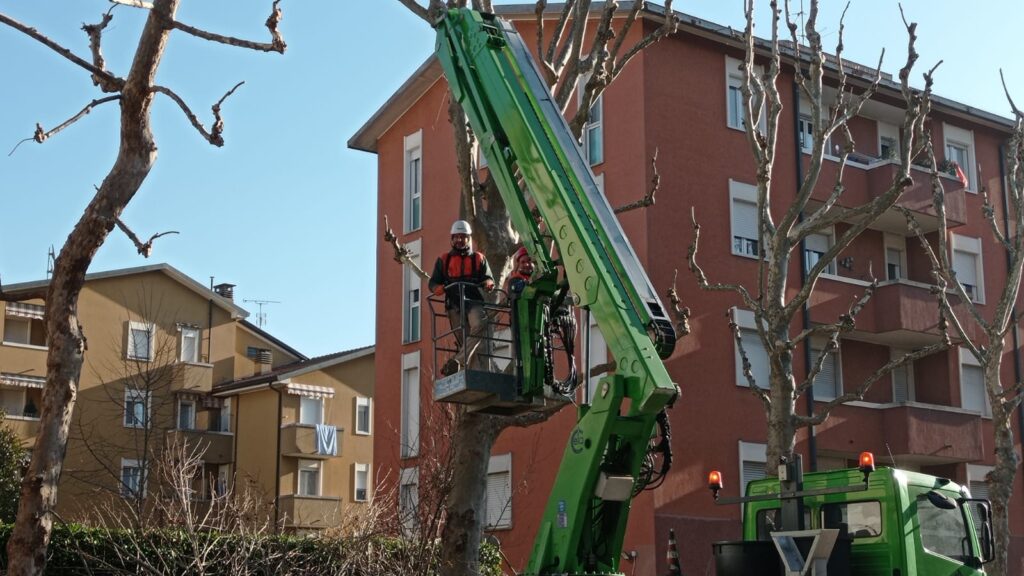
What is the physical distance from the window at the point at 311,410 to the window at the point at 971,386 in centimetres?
2558

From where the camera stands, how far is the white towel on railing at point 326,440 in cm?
4812

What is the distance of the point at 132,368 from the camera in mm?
48969

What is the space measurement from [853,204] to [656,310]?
873 inches

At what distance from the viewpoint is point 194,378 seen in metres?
50.8

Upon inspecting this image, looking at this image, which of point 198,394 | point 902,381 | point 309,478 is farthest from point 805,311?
point 198,394

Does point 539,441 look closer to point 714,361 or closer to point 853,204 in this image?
point 714,361

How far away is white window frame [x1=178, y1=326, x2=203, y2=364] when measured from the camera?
5125 cm

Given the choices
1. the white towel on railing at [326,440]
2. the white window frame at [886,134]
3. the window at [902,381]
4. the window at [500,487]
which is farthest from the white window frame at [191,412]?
the white window frame at [886,134]

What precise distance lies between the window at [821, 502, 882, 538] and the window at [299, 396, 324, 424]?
38.1 meters

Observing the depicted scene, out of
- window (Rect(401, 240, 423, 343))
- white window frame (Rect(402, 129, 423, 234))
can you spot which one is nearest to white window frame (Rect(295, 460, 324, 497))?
window (Rect(401, 240, 423, 343))

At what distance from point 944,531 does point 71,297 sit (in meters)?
8.76

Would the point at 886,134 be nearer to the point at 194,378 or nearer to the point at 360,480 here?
the point at 360,480

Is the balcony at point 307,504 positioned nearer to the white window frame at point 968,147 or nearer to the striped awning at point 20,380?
the striped awning at point 20,380

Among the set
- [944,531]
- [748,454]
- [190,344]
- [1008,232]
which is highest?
[1008,232]
